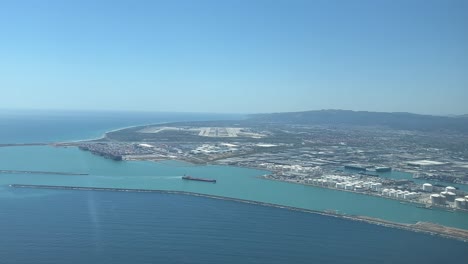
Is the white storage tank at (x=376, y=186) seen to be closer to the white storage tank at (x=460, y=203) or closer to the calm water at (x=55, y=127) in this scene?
the white storage tank at (x=460, y=203)

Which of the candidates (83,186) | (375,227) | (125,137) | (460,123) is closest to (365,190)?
(375,227)

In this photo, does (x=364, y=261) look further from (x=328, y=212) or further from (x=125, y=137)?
(x=125, y=137)

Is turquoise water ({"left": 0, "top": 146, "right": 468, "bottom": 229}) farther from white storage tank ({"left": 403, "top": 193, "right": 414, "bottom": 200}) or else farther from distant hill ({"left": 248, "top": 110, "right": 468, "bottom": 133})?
distant hill ({"left": 248, "top": 110, "right": 468, "bottom": 133})

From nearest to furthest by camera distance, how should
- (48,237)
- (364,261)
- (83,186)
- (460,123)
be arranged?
(364,261), (48,237), (83,186), (460,123)

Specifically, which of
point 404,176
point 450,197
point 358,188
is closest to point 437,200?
point 450,197

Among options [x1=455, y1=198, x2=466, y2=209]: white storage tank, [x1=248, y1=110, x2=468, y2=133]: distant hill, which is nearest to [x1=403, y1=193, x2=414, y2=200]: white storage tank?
[x1=455, y1=198, x2=466, y2=209]: white storage tank

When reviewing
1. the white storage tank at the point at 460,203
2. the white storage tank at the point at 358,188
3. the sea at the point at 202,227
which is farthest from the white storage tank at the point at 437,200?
the white storage tank at the point at 358,188
